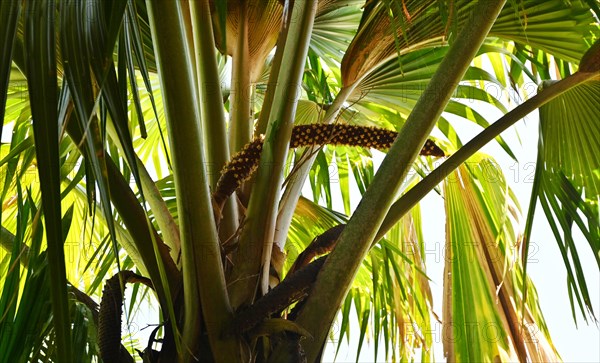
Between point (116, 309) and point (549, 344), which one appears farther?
point (549, 344)

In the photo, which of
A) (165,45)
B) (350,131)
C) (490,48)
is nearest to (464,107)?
(490,48)

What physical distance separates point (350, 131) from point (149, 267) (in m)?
0.43

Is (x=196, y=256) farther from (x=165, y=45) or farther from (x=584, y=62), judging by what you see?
(x=584, y=62)

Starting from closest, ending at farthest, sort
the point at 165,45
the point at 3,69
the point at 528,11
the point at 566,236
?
1. the point at 3,69
2. the point at 165,45
3. the point at 566,236
4. the point at 528,11

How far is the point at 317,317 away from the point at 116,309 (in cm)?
33

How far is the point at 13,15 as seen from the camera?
777 mm

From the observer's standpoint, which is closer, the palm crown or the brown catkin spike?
the palm crown

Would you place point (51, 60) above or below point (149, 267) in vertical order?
above

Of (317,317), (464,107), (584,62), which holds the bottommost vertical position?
(317,317)

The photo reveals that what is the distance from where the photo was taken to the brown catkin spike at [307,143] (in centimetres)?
120

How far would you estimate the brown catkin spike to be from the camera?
3.94ft

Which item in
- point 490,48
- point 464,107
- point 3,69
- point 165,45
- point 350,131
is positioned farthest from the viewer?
point 464,107

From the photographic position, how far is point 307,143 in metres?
1.31

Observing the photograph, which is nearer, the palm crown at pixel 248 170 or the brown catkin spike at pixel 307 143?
the palm crown at pixel 248 170
